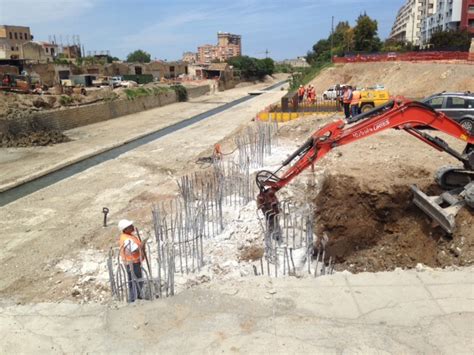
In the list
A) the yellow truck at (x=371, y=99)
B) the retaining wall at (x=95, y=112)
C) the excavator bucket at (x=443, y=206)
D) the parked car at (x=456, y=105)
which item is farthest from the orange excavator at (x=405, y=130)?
the retaining wall at (x=95, y=112)

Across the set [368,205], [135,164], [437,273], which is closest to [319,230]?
[368,205]

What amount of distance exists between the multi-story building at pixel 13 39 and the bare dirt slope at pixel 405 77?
53360 millimetres

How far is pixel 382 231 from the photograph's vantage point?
1061 centimetres

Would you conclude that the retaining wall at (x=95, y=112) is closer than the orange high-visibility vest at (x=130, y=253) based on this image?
No

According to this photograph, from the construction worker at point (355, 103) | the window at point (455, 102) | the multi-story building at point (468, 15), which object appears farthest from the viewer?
the multi-story building at point (468, 15)

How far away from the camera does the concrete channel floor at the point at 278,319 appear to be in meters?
5.91

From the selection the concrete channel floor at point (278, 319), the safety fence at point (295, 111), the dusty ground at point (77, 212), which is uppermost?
the safety fence at point (295, 111)

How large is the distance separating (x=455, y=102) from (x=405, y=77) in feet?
85.5

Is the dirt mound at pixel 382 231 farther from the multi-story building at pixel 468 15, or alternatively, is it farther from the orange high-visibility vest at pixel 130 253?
the multi-story building at pixel 468 15

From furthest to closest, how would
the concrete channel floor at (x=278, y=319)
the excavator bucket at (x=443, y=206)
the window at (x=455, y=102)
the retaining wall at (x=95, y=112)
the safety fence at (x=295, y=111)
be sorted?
1. the retaining wall at (x=95, y=112)
2. the safety fence at (x=295, y=111)
3. the window at (x=455, y=102)
4. the excavator bucket at (x=443, y=206)
5. the concrete channel floor at (x=278, y=319)

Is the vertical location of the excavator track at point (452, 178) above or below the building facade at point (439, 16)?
below

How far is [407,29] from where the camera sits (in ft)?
437

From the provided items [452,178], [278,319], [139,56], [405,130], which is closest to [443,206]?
[452,178]

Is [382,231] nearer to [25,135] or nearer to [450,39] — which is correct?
[25,135]
